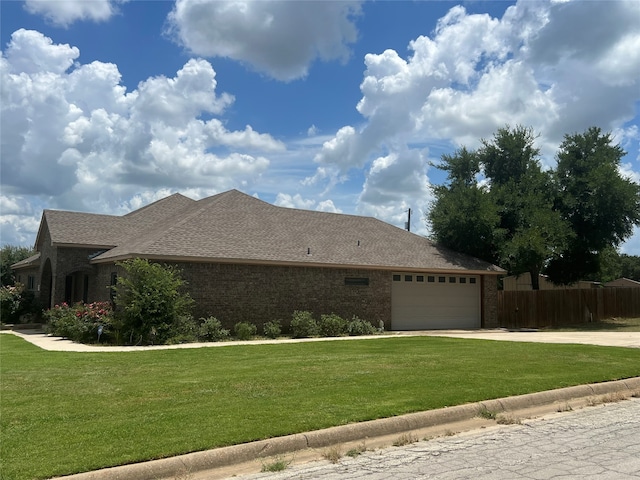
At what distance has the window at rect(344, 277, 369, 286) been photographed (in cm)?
2367

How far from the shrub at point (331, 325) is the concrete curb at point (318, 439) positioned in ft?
41.1

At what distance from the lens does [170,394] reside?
8.87 meters

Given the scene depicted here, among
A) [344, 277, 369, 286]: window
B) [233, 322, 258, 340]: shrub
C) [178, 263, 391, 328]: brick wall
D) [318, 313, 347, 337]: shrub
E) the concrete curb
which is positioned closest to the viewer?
the concrete curb

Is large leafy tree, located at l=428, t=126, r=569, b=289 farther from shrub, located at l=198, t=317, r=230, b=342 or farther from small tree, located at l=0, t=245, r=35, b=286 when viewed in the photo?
small tree, located at l=0, t=245, r=35, b=286

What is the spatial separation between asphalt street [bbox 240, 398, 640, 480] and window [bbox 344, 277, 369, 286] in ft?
51.5

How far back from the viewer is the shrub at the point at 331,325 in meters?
21.7

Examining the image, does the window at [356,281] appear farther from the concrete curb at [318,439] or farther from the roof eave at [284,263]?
the concrete curb at [318,439]

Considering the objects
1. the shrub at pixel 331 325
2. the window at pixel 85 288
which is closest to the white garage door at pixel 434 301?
the shrub at pixel 331 325

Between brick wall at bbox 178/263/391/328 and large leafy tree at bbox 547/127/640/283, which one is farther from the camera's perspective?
large leafy tree at bbox 547/127/640/283

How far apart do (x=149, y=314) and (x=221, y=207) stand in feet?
27.4

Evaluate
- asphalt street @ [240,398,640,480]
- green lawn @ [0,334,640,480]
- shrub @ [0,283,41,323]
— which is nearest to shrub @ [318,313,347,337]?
green lawn @ [0,334,640,480]

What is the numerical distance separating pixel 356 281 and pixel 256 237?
4544mm

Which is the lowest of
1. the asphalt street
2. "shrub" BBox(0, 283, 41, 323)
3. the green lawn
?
the asphalt street

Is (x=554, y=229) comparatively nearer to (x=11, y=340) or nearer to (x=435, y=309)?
(x=435, y=309)
